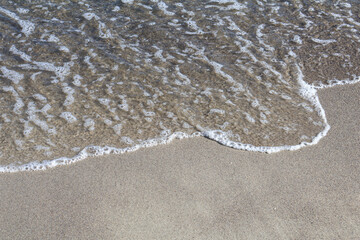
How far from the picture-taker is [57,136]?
10.4 feet

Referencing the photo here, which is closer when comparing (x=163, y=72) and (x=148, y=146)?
(x=148, y=146)

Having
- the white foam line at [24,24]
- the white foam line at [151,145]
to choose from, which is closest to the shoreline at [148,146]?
the white foam line at [151,145]

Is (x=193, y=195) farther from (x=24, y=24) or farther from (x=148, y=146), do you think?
(x=24, y=24)

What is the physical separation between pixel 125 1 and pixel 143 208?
372 cm

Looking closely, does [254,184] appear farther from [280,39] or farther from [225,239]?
[280,39]

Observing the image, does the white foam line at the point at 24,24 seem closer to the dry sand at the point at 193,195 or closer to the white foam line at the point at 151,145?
the white foam line at the point at 151,145

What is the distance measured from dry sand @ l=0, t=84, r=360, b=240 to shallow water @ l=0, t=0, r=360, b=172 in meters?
0.16

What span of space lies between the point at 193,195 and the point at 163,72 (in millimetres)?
1690

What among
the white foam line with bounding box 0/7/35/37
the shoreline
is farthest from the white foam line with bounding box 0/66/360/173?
the white foam line with bounding box 0/7/35/37

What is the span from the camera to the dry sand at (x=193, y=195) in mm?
2434

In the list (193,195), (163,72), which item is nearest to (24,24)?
(163,72)

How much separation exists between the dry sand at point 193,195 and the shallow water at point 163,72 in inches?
6.2

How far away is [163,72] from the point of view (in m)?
4.03

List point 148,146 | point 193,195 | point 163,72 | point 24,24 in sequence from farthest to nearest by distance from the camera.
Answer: point 24,24 < point 163,72 < point 148,146 < point 193,195
